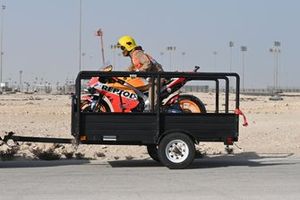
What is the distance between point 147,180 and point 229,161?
4.08 metres

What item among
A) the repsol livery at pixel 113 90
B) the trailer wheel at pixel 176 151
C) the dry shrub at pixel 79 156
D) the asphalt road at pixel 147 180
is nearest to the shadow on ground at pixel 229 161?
the asphalt road at pixel 147 180

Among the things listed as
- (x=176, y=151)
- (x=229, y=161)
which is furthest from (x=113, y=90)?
(x=229, y=161)

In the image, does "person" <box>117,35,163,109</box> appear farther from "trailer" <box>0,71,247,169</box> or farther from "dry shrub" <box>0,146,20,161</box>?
"dry shrub" <box>0,146,20,161</box>

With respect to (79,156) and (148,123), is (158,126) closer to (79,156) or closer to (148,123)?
(148,123)

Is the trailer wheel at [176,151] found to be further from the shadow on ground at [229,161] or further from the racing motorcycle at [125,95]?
the racing motorcycle at [125,95]

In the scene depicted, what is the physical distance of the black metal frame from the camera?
13.1 metres

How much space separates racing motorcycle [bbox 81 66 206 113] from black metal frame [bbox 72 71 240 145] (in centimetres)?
40

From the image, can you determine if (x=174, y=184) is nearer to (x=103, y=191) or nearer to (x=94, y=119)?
(x=103, y=191)

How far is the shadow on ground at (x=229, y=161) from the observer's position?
1428cm

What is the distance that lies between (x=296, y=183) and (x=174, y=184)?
87.9 inches

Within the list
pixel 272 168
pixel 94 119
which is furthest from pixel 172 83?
pixel 272 168

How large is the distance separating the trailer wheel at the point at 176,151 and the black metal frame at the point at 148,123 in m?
0.15

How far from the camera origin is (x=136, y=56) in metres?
14.1

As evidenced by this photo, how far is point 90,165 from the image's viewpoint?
14039 mm
